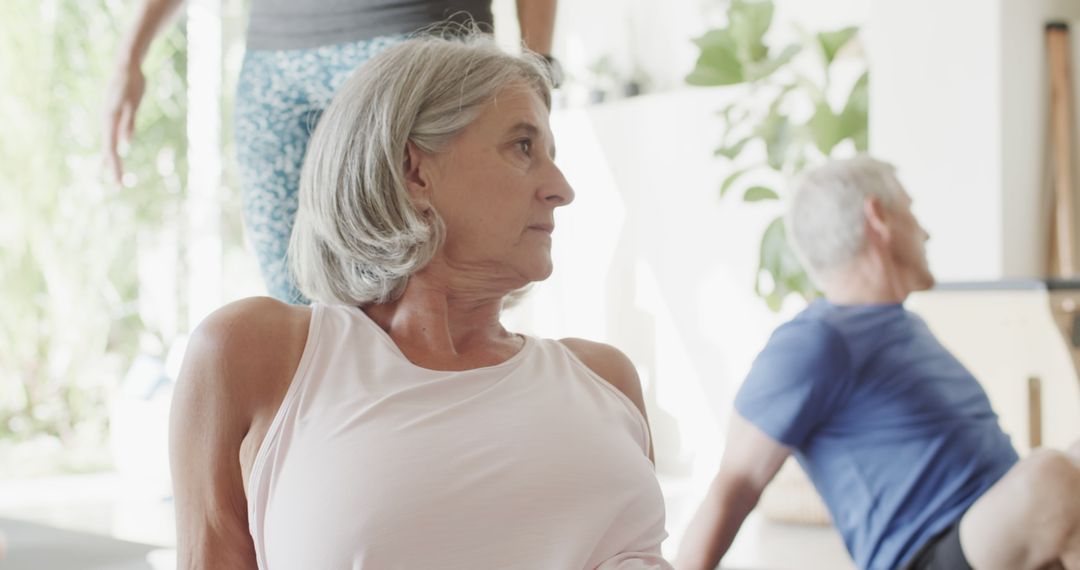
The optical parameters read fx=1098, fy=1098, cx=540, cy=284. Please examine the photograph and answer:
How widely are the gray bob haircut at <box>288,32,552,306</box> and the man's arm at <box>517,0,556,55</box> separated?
30 centimetres

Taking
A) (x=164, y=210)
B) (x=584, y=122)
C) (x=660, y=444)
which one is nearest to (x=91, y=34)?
(x=164, y=210)

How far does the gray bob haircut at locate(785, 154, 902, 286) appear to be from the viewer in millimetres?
2205

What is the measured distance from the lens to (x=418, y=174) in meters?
1.16

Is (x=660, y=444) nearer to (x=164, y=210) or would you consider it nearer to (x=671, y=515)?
(x=671, y=515)

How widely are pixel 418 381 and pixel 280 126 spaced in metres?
0.52

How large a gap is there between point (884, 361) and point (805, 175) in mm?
494

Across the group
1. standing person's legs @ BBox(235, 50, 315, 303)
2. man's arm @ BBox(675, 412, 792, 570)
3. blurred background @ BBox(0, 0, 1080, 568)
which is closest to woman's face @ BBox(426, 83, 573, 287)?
standing person's legs @ BBox(235, 50, 315, 303)

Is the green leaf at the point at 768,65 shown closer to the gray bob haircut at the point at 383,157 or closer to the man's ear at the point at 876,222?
the man's ear at the point at 876,222

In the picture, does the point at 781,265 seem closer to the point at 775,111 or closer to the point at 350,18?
the point at 775,111

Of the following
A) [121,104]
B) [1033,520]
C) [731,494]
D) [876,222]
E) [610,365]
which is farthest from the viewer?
[876,222]

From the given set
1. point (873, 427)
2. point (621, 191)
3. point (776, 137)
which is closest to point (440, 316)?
point (873, 427)

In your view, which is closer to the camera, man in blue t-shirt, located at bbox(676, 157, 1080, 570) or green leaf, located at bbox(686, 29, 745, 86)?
man in blue t-shirt, located at bbox(676, 157, 1080, 570)

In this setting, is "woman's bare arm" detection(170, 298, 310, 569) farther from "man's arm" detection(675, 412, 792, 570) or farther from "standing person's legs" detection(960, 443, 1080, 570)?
"standing person's legs" detection(960, 443, 1080, 570)

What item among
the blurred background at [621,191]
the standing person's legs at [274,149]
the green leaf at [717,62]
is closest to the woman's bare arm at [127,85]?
the standing person's legs at [274,149]
